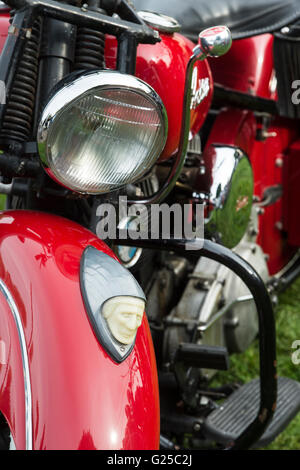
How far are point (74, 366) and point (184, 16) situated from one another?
1.11 metres

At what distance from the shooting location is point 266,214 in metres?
2.40

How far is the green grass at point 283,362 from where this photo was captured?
6.30ft

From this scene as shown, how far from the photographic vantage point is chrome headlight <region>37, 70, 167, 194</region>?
0.92m

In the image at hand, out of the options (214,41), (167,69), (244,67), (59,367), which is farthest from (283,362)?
(59,367)

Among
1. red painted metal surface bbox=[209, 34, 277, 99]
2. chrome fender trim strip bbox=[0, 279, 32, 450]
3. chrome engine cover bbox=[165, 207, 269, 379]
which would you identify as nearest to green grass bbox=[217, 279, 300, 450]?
chrome engine cover bbox=[165, 207, 269, 379]

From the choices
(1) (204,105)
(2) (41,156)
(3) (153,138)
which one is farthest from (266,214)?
(2) (41,156)

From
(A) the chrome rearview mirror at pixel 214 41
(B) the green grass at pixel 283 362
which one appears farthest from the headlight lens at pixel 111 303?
(B) the green grass at pixel 283 362

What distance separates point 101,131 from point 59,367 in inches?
14.5

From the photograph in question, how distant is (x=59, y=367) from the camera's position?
856 millimetres

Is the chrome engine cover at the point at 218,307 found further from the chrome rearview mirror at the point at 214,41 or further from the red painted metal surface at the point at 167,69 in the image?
the chrome rearview mirror at the point at 214,41

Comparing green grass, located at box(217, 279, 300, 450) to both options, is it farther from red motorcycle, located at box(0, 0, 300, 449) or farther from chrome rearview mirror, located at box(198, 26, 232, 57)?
chrome rearview mirror, located at box(198, 26, 232, 57)

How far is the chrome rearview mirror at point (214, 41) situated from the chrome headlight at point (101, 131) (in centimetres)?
18

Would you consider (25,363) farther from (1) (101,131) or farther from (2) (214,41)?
(2) (214,41)

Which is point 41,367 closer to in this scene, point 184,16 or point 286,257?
point 184,16
